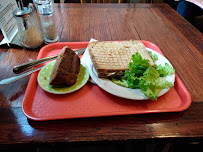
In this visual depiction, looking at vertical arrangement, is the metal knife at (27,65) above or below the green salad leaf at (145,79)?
below

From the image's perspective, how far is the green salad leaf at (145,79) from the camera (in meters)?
0.83

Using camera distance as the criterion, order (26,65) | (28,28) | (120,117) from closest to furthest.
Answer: (120,117), (26,65), (28,28)

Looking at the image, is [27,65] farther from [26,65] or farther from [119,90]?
[119,90]

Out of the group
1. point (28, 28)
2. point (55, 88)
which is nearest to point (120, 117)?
point (55, 88)

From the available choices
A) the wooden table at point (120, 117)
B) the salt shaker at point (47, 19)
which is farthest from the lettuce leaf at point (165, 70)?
the salt shaker at point (47, 19)

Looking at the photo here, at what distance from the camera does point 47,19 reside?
129 cm

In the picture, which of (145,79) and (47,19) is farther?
(47,19)

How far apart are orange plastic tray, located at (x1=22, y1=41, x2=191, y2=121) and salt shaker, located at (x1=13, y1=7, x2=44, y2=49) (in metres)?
0.41

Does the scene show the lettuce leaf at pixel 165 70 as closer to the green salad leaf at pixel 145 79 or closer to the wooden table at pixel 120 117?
the green salad leaf at pixel 145 79

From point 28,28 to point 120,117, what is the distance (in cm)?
94

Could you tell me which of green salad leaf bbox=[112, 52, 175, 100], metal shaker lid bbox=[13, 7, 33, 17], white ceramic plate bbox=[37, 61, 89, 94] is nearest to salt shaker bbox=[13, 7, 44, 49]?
metal shaker lid bbox=[13, 7, 33, 17]

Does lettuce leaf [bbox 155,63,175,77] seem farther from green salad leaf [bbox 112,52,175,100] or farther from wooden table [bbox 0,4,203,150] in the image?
wooden table [bbox 0,4,203,150]

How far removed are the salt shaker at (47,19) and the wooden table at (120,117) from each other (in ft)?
0.45

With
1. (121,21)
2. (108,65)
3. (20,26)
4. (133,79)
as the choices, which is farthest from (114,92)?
(121,21)
